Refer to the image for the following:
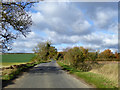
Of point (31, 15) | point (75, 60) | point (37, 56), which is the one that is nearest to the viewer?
point (31, 15)

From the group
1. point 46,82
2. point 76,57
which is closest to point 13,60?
point 76,57

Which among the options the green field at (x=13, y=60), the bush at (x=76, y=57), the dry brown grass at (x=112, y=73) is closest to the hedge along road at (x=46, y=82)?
the dry brown grass at (x=112, y=73)

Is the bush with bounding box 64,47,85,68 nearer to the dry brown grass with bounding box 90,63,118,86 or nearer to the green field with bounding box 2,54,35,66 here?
the dry brown grass with bounding box 90,63,118,86

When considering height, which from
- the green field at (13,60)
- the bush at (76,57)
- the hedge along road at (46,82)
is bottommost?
the green field at (13,60)

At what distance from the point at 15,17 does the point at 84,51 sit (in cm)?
1514

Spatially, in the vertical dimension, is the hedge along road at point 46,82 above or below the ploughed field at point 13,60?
above

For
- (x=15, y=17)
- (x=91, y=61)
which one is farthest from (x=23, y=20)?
(x=91, y=61)

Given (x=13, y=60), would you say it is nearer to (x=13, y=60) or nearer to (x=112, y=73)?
(x=13, y=60)

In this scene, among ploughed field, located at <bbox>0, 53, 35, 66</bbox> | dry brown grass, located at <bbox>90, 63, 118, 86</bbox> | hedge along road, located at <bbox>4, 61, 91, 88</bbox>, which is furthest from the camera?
ploughed field, located at <bbox>0, 53, 35, 66</bbox>

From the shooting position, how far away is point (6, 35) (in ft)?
54.2

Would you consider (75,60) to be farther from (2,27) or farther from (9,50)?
(2,27)

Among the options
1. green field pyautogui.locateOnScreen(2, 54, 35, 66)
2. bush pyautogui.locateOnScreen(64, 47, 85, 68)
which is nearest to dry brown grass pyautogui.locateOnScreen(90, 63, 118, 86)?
bush pyautogui.locateOnScreen(64, 47, 85, 68)

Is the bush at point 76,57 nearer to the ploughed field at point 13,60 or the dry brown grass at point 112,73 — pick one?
the dry brown grass at point 112,73

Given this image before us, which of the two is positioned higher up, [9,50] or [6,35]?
[6,35]
